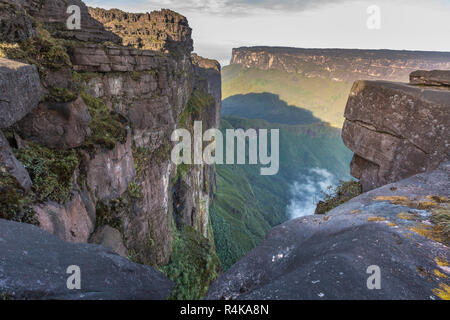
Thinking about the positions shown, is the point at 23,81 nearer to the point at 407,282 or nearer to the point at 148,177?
→ the point at 407,282

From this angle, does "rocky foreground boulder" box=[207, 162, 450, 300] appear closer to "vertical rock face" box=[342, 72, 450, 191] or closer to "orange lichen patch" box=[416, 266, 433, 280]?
"orange lichen patch" box=[416, 266, 433, 280]

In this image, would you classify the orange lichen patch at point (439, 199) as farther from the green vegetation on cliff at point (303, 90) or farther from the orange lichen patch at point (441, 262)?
the green vegetation on cliff at point (303, 90)

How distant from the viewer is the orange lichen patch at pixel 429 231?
11.0ft

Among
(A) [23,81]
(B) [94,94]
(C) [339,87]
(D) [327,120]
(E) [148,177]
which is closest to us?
(A) [23,81]

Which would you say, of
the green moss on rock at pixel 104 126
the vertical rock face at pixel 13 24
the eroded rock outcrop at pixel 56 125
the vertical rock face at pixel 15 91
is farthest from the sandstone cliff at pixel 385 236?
the vertical rock face at pixel 13 24

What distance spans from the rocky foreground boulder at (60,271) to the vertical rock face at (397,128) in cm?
700

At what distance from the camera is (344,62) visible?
15575cm

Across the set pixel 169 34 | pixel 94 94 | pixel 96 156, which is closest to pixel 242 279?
pixel 96 156

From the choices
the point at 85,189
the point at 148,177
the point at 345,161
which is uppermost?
the point at 85,189

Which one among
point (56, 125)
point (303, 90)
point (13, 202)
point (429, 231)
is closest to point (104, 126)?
point (56, 125)

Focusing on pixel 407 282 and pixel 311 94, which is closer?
pixel 407 282

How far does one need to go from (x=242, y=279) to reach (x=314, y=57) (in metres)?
189

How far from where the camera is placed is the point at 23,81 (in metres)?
6.03

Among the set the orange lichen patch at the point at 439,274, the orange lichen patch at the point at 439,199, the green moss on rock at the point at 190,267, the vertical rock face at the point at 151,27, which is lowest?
the green moss on rock at the point at 190,267
